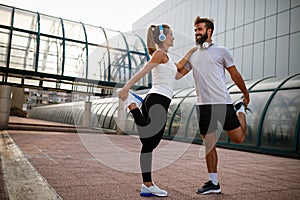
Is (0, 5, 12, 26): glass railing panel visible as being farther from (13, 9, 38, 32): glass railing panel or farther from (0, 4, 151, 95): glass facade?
(13, 9, 38, 32): glass railing panel

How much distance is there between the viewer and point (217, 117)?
138 inches

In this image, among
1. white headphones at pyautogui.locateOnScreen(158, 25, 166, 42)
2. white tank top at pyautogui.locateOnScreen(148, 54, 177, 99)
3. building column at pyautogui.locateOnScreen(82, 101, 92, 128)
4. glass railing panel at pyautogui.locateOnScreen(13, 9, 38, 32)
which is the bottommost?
building column at pyautogui.locateOnScreen(82, 101, 92, 128)

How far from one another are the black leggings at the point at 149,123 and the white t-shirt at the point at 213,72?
62cm

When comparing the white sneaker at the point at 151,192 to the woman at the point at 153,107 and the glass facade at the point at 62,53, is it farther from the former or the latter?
the glass facade at the point at 62,53

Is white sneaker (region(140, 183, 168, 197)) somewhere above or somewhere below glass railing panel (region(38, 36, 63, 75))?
below

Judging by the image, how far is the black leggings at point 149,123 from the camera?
3096 mm

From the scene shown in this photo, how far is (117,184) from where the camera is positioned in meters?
3.71

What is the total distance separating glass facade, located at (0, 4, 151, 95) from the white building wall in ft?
12.1

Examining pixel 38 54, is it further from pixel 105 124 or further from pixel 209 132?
pixel 209 132

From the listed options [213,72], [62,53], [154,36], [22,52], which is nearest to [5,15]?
[22,52]

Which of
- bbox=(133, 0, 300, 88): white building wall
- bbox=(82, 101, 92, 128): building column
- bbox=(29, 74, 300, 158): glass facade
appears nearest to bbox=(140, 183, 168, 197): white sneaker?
bbox=(29, 74, 300, 158): glass facade

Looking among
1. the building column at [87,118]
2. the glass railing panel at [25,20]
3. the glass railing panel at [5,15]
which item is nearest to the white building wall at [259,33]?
the building column at [87,118]

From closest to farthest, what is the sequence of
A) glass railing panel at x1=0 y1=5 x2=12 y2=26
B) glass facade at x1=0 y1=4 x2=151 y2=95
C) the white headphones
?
the white headphones
glass facade at x1=0 y1=4 x2=151 y2=95
glass railing panel at x1=0 y1=5 x2=12 y2=26

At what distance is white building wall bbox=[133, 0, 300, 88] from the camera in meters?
17.3
